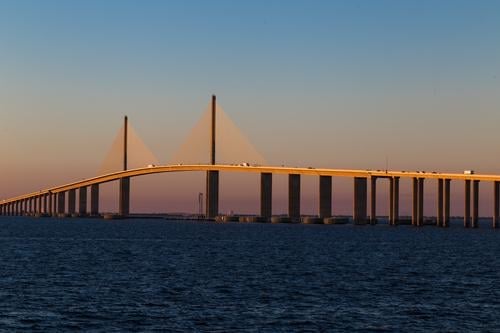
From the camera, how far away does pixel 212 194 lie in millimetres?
177625

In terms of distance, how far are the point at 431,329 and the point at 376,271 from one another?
2618 cm

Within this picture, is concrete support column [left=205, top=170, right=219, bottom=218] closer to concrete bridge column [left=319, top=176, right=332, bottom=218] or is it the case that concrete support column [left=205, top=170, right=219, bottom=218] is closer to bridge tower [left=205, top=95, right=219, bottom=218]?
bridge tower [left=205, top=95, right=219, bottom=218]

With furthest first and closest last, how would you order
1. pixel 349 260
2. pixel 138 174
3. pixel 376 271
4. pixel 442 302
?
pixel 138 174 → pixel 349 260 → pixel 376 271 → pixel 442 302

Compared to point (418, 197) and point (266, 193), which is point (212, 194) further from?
point (418, 197)

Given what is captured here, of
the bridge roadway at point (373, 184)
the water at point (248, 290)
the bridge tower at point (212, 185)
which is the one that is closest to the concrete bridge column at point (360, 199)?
the bridge roadway at point (373, 184)

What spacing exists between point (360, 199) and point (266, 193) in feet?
55.4

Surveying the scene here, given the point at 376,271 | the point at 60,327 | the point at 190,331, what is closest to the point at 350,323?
the point at 190,331

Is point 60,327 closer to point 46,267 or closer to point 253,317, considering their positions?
point 253,317

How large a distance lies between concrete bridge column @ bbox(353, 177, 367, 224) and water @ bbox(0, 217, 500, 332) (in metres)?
70.3

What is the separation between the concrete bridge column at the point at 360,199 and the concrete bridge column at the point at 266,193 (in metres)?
14.5

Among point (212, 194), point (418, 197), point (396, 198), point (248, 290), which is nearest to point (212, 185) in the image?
point (212, 194)

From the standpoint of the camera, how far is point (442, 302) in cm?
4706

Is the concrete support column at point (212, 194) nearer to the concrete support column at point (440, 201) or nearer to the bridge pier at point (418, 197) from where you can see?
the bridge pier at point (418, 197)

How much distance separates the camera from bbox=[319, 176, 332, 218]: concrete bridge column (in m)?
160
